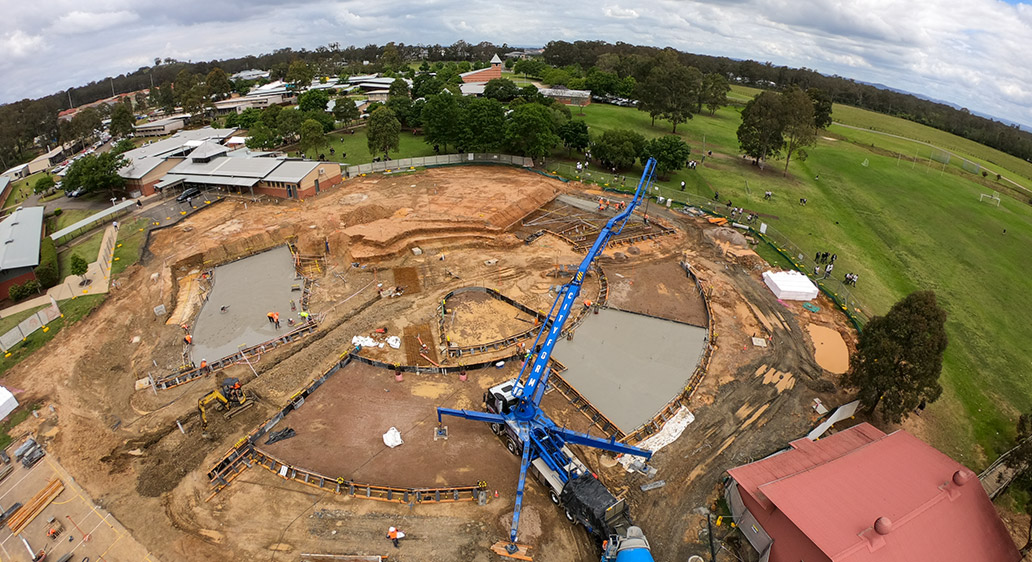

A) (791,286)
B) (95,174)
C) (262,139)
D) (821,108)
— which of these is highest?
(821,108)

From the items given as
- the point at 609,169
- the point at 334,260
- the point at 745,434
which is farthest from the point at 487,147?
the point at 745,434

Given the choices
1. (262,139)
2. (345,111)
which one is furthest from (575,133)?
(262,139)

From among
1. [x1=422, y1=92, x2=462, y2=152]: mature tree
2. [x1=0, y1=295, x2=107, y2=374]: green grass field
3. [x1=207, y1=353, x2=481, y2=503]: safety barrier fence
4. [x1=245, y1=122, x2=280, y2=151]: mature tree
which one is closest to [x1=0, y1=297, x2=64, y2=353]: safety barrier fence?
[x1=0, y1=295, x2=107, y2=374]: green grass field

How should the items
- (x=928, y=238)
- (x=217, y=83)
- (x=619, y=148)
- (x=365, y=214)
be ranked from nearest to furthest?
(x=365, y=214) → (x=928, y=238) → (x=619, y=148) → (x=217, y=83)

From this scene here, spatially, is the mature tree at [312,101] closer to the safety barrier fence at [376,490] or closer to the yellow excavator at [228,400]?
the yellow excavator at [228,400]

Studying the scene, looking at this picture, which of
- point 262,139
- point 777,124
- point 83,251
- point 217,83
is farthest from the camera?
point 217,83

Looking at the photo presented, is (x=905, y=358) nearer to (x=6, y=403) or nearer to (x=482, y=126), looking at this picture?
(x=6, y=403)

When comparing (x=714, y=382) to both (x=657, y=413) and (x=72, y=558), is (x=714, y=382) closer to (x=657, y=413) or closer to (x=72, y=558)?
(x=657, y=413)

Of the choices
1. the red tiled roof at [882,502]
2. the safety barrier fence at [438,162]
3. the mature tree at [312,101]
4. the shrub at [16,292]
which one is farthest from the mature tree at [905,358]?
the mature tree at [312,101]
